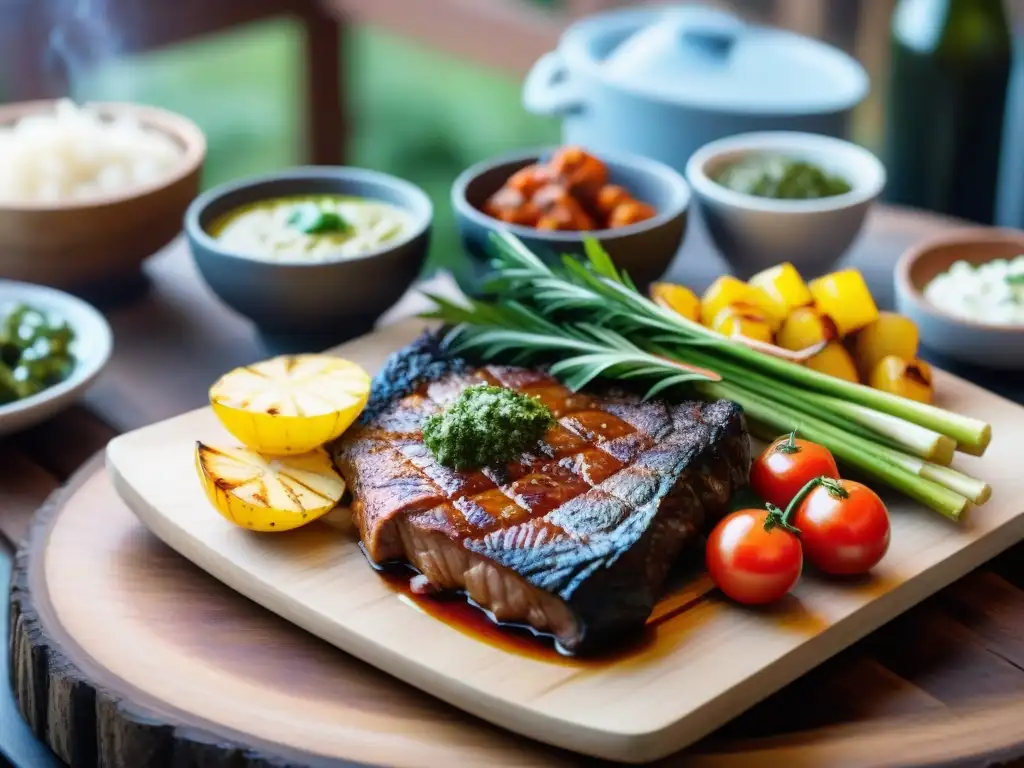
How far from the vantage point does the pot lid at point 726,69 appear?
154 inches

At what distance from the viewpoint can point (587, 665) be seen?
2.14m

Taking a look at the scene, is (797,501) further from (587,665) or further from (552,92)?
(552,92)

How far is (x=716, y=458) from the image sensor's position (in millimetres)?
2480

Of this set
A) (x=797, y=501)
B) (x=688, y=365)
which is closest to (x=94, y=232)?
(x=688, y=365)

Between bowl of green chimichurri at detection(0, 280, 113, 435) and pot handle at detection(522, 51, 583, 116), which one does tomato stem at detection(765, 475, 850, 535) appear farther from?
pot handle at detection(522, 51, 583, 116)

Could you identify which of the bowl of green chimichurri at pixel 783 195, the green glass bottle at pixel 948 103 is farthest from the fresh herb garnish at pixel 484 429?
the green glass bottle at pixel 948 103

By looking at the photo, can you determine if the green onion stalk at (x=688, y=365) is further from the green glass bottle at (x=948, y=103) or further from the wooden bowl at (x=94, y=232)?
the green glass bottle at (x=948, y=103)

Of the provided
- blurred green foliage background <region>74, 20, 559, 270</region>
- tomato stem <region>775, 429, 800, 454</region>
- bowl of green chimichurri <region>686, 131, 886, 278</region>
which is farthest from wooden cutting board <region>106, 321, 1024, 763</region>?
blurred green foliage background <region>74, 20, 559, 270</region>

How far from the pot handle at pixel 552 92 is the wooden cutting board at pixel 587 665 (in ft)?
6.16

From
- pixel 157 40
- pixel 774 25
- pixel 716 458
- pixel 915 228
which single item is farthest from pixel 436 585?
pixel 774 25

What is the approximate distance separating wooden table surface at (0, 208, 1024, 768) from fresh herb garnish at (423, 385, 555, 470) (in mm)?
934

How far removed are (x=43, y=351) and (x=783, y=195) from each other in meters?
2.05

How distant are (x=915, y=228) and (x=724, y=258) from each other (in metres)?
0.86

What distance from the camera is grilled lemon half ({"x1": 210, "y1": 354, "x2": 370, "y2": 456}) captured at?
2539 mm
